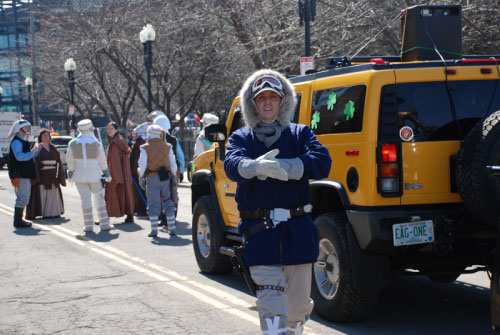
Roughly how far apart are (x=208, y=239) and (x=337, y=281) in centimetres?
282

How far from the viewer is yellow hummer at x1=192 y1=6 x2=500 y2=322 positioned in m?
5.68

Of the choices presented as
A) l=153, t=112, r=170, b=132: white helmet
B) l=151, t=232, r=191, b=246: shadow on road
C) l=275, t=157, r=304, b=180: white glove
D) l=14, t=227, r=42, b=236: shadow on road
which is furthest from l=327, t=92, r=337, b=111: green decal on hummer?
l=14, t=227, r=42, b=236: shadow on road

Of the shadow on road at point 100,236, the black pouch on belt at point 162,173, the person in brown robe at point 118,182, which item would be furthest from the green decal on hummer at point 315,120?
the person in brown robe at point 118,182

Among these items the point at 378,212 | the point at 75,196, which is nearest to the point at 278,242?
the point at 378,212

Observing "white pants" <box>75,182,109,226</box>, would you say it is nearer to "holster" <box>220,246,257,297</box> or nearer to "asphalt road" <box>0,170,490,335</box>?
"asphalt road" <box>0,170,490,335</box>

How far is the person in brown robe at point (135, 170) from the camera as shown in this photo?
14638 millimetres

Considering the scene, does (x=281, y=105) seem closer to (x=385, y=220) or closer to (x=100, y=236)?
(x=385, y=220)

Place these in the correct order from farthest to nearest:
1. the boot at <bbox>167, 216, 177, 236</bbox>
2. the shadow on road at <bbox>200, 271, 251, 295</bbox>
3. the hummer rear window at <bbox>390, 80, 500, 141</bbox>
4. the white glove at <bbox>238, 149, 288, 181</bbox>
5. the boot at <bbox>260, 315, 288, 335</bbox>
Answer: the boot at <bbox>167, 216, 177, 236</bbox>
the shadow on road at <bbox>200, 271, 251, 295</bbox>
the hummer rear window at <bbox>390, 80, 500, 141</bbox>
the boot at <bbox>260, 315, 288, 335</bbox>
the white glove at <bbox>238, 149, 288, 181</bbox>

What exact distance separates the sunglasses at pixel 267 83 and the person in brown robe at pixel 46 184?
11.4 m

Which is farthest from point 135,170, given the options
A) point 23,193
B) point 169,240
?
point 169,240

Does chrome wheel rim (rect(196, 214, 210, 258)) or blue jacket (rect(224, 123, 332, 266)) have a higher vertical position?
blue jacket (rect(224, 123, 332, 266))

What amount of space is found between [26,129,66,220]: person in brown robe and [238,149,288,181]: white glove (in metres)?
11.6

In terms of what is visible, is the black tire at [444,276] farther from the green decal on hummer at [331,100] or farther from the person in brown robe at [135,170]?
the person in brown robe at [135,170]

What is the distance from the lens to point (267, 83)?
4570 mm
